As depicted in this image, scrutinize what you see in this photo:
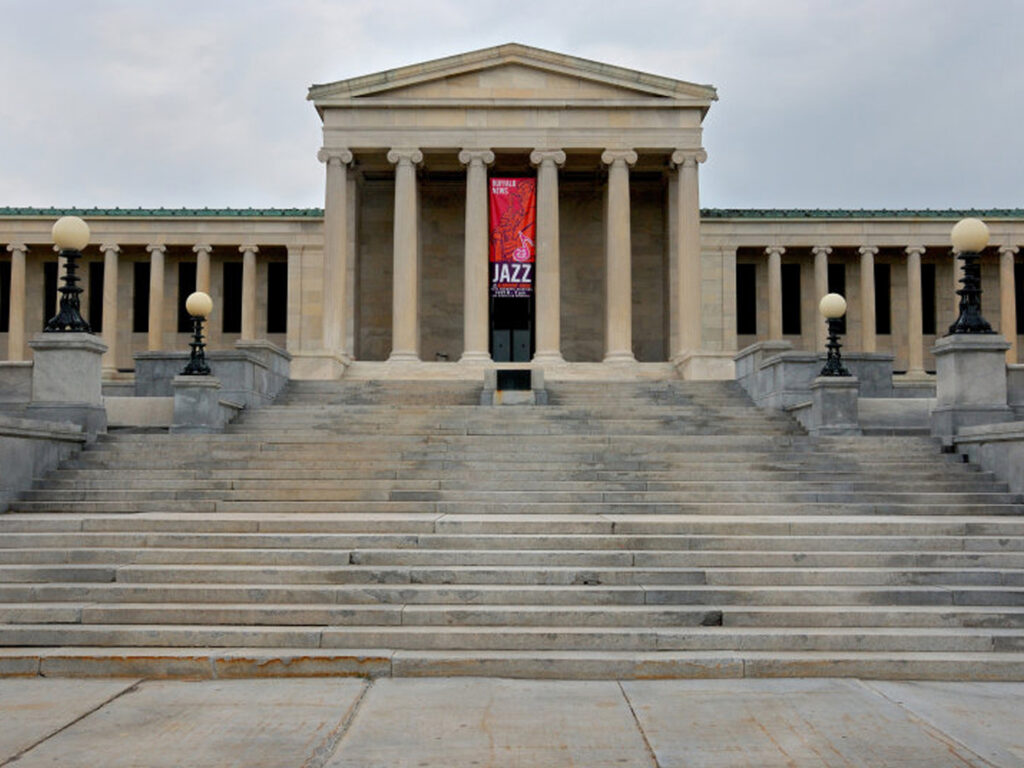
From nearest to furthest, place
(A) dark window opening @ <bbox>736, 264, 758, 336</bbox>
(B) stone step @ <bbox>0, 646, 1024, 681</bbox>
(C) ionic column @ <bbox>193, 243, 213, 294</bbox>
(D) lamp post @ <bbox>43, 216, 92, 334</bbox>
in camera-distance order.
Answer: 1. (B) stone step @ <bbox>0, 646, 1024, 681</bbox>
2. (D) lamp post @ <bbox>43, 216, 92, 334</bbox>
3. (C) ionic column @ <bbox>193, 243, 213, 294</bbox>
4. (A) dark window opening @ <bbox>736, 264, 758, 336</bbox>

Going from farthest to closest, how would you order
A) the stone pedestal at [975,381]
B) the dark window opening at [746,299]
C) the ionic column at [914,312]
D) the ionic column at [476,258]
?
the dark window opening at [746,299] → the ionic column at [914,312] → the ionic column at [476,258] → the stone pedestal at [975,381]

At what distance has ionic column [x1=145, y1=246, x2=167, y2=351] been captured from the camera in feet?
148

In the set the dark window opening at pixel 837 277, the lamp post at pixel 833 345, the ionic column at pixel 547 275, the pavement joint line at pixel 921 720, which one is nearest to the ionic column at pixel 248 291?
the ionic column at pixel 547 275

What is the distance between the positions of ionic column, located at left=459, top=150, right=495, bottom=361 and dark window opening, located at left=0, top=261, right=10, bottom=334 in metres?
24.6

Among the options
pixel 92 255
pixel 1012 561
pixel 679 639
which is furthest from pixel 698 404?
pixel 92 255

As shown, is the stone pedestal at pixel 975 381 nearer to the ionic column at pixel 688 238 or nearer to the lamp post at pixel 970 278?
the lamp post at pixel 970 278

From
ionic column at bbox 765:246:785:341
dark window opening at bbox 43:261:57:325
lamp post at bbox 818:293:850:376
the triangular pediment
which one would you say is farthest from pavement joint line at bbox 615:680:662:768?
dark window opening at bbox 43:261:57:325

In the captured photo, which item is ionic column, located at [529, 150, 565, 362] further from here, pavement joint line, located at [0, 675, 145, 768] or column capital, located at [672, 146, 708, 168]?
pavement joint line, located at [0, 675, 145, 768]

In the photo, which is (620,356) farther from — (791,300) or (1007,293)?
(1007,293)

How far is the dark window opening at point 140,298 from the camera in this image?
47750 millimetres

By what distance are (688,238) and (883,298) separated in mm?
15657

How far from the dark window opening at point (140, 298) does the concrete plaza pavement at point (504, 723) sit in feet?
136

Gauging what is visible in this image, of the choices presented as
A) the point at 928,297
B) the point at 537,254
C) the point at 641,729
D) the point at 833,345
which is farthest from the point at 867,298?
the point at 641,729

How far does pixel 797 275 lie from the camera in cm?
4709
